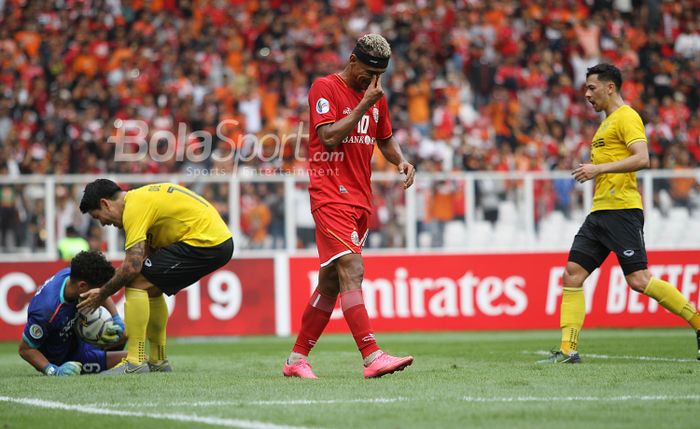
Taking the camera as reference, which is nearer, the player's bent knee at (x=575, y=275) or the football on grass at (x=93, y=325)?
the football on grass at (x=93, y=325)

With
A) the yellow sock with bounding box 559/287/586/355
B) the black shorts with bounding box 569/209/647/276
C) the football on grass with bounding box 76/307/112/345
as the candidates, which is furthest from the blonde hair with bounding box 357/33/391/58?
the football on grass with bounding box 76/307/112/345

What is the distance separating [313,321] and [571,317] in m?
2.37

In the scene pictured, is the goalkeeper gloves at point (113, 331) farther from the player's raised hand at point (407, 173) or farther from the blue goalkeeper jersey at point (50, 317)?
the player's raised hand at point (407, 173)

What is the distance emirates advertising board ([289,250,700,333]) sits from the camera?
1634cm

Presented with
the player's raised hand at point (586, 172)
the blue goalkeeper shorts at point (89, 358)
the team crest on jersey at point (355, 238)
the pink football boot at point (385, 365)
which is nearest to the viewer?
the pink football boot at point (385, 365)

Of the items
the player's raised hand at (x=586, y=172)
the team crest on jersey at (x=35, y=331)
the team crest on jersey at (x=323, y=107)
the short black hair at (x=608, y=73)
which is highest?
the short black hair at (x=608, y=73)

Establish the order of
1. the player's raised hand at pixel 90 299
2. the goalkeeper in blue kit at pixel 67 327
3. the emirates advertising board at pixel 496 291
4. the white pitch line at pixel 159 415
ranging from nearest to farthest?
the white pitch line at pixel 159 415
the player's raised hand at pixel 90 299
the goalkeeper in blue kit at pixel 67 327
the emirates advertising board at pixel 496 291

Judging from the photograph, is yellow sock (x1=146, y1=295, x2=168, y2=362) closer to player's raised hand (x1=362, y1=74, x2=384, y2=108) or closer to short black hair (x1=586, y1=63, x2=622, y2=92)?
player's raised hand (x1=362, y1=74, x2=384, y2=108)

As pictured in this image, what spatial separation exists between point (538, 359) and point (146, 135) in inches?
407

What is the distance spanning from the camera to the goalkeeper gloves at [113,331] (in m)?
9.60

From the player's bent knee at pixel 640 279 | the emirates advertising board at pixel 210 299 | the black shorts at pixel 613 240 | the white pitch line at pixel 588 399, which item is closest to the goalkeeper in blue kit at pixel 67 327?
the white pitch line at pixel 588 399

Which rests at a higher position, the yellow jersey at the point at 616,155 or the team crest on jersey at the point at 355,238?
the yellow jersey at the point at 616,155

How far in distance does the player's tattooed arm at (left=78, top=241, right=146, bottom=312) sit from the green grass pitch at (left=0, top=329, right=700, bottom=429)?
604 mm

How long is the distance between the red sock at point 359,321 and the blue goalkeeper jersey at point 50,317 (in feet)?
7.83
